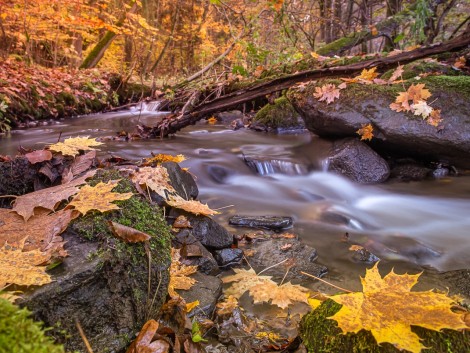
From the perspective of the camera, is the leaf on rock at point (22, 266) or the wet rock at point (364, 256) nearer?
the leaf on rock at point (22, 266)

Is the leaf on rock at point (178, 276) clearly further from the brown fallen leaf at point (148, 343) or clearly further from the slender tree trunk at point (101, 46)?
the slender tree trunk at point (101, 46)

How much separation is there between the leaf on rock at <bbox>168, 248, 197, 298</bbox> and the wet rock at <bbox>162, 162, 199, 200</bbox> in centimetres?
101

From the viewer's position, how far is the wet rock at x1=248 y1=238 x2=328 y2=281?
288 cm

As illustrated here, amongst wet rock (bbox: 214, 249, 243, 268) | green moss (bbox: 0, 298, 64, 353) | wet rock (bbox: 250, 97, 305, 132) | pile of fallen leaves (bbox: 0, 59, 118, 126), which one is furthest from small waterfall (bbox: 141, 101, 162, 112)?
green moss (bbox: 0, 298, 64, 353)

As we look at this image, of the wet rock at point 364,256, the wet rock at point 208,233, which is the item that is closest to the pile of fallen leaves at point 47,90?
the wet rock at point 208,233

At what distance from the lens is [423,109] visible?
4.88m

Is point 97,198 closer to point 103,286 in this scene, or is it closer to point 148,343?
point 103,286

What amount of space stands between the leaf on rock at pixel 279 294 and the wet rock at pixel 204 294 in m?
0.27

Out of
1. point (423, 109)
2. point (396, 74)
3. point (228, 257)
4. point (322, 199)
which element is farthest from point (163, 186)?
point (396, 74)

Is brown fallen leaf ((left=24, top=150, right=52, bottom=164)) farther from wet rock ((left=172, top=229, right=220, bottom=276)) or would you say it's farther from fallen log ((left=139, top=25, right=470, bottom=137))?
fallen log ((left=139, top=25, right=470, bottom=137))

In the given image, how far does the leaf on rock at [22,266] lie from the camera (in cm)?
137

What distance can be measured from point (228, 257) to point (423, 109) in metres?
3.55

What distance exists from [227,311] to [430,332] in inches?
48.3

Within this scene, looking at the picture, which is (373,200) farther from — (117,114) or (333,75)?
(117,114)
